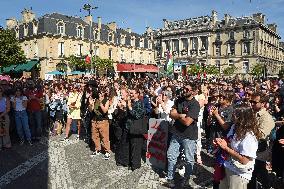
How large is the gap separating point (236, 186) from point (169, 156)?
2785mm

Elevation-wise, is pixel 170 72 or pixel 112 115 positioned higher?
pixel 170 72

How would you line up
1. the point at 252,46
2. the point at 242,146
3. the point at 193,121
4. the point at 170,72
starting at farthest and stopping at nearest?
the point at 252,46 → the point at 170,72 → the point at 193,121 → the point at 242,146

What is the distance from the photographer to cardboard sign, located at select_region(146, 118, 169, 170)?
809 cm

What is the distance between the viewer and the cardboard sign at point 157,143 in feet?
26.6

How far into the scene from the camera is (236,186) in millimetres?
4371

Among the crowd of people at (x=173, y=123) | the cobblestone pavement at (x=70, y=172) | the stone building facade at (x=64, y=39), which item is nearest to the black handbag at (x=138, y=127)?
the crowd of people at (x=173, y=123)

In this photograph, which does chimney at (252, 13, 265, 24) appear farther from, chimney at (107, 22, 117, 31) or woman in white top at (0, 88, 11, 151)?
woman in white top at (0, 88, 11, 151)

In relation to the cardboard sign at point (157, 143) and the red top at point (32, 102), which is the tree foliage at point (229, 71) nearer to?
the red top at point (32, 102)

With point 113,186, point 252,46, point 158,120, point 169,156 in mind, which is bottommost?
point 113,186

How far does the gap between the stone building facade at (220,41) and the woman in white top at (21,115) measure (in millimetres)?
73306

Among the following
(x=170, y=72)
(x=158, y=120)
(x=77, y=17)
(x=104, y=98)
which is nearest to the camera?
(x=158, y=120)

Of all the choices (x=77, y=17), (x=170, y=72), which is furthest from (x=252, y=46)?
(x=170, y=72)

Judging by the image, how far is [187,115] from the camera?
21.5ft

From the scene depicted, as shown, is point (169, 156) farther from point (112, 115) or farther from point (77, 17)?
point (77, 17)
